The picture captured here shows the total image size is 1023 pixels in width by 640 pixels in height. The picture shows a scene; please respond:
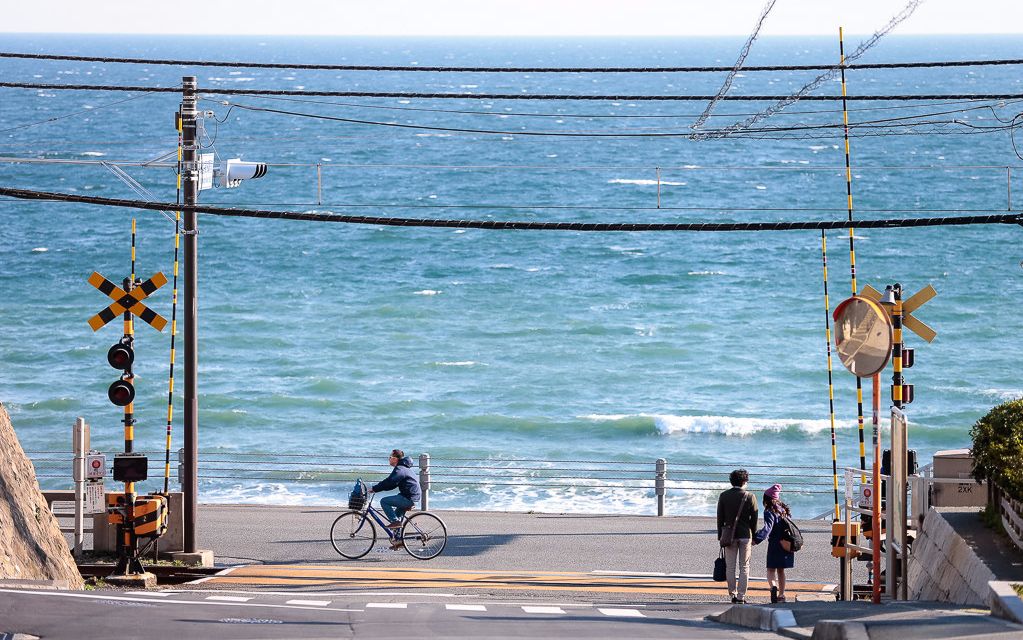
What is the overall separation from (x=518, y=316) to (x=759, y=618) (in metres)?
43.5

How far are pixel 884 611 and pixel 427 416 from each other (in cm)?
3104

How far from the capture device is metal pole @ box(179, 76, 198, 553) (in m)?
15.9

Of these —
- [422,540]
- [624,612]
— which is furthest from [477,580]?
[624,612]

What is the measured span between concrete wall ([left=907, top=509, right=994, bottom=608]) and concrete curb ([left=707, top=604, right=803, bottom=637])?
1483 mm

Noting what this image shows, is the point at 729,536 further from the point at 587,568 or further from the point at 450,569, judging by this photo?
the point at 450,569

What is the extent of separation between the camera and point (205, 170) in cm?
1641

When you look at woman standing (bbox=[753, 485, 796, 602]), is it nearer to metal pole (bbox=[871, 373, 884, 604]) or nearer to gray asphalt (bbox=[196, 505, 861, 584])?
metal pole (bbox=[871, 373, 884, 604])

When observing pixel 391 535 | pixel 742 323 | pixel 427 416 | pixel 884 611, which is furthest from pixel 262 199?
pixel 884 611

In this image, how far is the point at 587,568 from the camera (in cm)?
1684

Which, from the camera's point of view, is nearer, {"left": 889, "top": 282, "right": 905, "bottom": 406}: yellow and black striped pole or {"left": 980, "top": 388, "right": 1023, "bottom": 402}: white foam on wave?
{"left": 889, "top": 282, "right": 905, "bottom": 406}: yellow and black striped pole

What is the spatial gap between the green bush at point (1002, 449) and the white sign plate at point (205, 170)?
9.75 m

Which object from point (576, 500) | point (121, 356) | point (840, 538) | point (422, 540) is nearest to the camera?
point (840, 538)

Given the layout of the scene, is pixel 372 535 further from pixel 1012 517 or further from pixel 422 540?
pixel 1012 517

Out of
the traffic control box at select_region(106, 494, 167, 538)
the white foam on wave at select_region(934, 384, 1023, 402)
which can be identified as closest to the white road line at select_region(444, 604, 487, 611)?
the traffic control box at select_region(106, 494, 167, 538)
